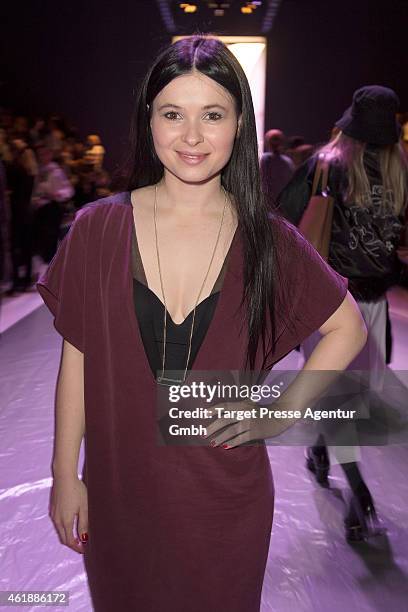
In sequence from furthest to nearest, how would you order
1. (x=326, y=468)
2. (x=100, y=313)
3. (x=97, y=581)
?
(x=326, y=468)
(x=97, y=581)
(x=100, y=313)

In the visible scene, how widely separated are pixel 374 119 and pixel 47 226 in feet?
15.1

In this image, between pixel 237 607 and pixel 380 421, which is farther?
pixel 380 421

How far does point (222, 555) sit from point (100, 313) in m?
0.49

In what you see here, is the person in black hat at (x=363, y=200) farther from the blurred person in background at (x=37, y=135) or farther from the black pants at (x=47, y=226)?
the blurred person in background at (x=37, y=135)

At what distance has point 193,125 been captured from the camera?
3.65 ft

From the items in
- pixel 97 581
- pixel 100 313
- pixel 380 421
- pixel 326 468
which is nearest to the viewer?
pixel 100 313

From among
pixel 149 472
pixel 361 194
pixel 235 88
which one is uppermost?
pixel 235 88

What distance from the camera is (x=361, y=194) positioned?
2291mm

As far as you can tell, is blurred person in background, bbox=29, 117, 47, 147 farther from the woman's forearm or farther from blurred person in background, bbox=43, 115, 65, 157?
the woman's forearm

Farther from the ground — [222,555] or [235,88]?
[235,88]

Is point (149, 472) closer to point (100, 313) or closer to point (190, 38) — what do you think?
point (100, 313)

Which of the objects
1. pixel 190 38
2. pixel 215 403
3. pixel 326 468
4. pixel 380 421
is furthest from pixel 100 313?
pixel 380 421

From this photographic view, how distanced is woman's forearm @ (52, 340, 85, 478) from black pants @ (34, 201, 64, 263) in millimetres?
5144

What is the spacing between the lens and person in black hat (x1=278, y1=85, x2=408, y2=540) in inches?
90.4
